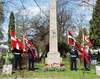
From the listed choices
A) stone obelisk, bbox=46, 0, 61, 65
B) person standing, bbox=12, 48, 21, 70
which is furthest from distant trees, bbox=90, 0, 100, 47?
person standing, bbox=12, 48, 21, 70

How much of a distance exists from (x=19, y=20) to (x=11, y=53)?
39.2 m

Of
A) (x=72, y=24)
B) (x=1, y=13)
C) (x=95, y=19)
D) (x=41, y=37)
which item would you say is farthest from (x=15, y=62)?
(x=95, y=19)

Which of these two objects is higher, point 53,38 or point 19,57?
point 53,38

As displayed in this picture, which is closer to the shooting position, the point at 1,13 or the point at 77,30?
the point at 1,13

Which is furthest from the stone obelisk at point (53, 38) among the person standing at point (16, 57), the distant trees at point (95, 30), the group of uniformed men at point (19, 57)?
the distant trees at point (95, 30)

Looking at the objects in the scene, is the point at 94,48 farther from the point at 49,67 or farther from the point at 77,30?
the point at 49,67

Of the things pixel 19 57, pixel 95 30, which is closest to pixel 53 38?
pixel 19 57

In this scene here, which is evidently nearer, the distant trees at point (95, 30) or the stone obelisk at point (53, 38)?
the stone obelisk at point (53, 38)

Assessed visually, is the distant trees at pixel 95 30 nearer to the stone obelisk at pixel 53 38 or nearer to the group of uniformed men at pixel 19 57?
the stone obelisk at pixel 53 38

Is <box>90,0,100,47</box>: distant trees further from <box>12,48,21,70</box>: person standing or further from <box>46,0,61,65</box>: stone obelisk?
<box>12,48,21,70</box>: person standing

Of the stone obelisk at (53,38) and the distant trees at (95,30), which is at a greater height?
the distant trees at (95,30)

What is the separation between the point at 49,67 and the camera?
1020 inches

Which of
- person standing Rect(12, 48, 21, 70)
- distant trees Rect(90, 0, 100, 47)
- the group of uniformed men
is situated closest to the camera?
person standing Rect(12, 48, 21, 70)

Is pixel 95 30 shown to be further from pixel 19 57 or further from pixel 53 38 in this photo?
pixel 19 57
